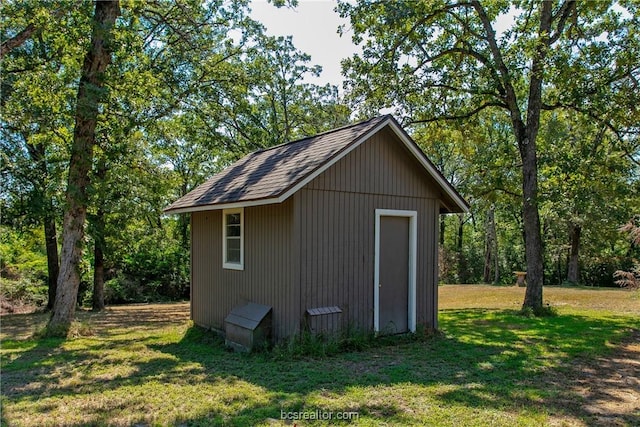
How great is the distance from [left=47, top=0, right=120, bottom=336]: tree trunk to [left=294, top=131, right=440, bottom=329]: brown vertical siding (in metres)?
5.21

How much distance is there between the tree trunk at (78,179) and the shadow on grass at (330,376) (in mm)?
1051

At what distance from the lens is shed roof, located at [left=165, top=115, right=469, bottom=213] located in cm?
723

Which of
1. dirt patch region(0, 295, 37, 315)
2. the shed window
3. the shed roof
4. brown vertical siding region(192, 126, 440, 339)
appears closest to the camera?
the shed roof

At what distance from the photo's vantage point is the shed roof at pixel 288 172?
723 cm

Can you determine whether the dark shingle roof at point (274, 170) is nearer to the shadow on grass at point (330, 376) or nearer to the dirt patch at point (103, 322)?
the shadow on grass at point (330, 376)

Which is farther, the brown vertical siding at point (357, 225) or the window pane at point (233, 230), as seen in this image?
the window pane at point (233, 230)

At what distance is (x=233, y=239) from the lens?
29.5 feet

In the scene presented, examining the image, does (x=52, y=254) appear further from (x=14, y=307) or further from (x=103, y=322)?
(x=103, y=322)

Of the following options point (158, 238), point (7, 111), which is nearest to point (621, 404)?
point (7, 111)

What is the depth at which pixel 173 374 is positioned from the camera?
619cm

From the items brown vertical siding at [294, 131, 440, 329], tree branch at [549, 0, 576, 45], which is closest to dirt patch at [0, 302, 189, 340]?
brown vertical siding at [294, 131, 440, 329]

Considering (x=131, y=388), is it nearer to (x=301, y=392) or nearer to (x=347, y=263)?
(x=301, y=392)

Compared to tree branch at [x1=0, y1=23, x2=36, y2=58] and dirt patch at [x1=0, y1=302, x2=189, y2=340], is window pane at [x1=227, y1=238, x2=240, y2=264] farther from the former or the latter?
tree branch at [x1=0, y1=23, x2=36, y2=58]

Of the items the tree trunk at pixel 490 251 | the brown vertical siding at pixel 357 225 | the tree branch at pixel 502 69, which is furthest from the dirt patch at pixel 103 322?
the tree trunk at pixel 490 251
